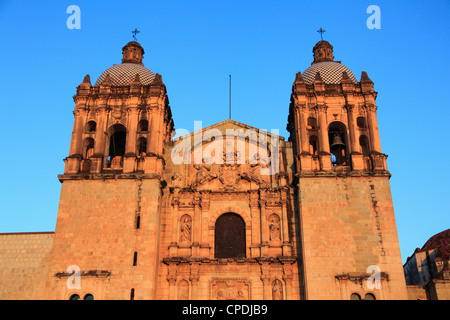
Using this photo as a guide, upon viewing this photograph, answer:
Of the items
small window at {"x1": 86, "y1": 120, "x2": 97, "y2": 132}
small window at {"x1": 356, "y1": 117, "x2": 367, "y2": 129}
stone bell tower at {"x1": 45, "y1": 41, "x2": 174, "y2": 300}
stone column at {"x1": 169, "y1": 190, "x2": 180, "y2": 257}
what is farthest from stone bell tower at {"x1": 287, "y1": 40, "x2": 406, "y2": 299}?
small window at {"x1": 86, "y1": 120, "x2": 97, "y2": 132}

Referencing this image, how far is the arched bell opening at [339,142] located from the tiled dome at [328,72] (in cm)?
287

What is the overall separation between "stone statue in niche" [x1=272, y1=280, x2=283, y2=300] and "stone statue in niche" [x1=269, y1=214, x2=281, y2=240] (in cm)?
229

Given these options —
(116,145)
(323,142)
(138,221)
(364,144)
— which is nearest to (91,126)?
(116,145)

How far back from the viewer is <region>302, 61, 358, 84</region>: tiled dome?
101 feet

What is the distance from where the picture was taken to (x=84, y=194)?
87.3 feet

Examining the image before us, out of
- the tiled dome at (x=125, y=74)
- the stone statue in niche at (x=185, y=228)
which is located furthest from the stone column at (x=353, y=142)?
the tiled dome at (x=125, y=74)

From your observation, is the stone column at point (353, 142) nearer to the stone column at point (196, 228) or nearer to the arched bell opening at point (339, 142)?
the arched bell opening at point (339, 142)

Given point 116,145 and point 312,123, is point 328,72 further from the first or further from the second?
point 116,145

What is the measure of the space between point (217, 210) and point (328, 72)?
1116 centimetres

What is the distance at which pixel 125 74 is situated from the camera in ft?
103

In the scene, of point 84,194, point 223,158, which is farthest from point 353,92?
point 84,194

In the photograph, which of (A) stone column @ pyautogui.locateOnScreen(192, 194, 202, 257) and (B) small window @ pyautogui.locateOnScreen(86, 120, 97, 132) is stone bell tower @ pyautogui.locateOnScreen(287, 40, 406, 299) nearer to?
(A) stone column @ pyautogui.locateOnScreen(192, 194, 202, 257)

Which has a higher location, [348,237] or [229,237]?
[229,237]

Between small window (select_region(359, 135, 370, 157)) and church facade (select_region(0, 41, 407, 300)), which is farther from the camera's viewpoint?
small window (select_region(359, 135, 370, 157))
